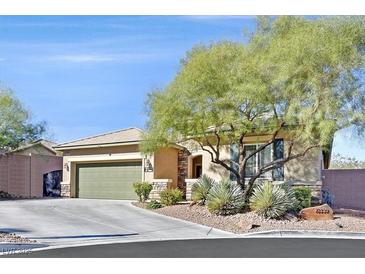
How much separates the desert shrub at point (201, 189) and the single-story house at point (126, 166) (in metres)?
1.83

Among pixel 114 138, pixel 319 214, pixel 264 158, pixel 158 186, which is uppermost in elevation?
pixel 114 138

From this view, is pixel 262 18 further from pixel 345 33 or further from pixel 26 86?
pixel 26 86

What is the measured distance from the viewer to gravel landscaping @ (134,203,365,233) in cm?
1578

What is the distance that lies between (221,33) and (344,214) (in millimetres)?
7270

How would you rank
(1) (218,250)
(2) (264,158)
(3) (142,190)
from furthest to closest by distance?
(3) (142,190), (2) (264,158), (1) (218,250)

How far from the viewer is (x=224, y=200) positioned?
17484mm

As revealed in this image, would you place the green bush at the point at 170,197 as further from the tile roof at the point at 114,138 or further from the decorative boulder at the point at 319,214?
the decorative boulder at the point at 319,214

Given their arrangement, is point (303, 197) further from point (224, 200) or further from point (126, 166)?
point (126, 166)

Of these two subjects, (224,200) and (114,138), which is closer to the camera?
(224,200)

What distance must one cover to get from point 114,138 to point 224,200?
6.85 metres

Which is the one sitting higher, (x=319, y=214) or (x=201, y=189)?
(x=201, y=189)

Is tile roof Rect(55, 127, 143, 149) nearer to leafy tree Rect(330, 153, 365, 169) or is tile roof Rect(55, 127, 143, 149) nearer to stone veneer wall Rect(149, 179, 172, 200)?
stone veneer wall Rect(149, 179, 172, 200)

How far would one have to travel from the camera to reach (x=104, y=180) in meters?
22.8

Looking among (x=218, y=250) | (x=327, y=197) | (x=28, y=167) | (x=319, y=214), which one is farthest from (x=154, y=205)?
(x=218, y=250)
